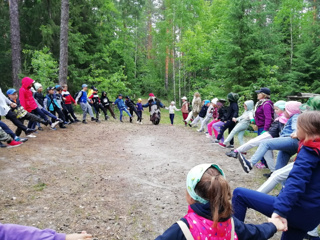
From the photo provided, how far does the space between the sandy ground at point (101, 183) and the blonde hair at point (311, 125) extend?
231cm

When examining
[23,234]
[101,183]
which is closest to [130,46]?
[101,183]

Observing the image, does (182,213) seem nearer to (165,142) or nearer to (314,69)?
(165,142)

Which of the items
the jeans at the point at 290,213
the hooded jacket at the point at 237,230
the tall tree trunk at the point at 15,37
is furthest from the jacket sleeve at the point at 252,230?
the tall tree trunk at the point at 15,37

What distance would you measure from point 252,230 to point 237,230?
0.19m

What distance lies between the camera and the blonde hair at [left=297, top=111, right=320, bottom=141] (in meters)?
2.27

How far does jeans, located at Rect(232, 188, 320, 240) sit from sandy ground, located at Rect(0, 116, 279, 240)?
1.47 metres

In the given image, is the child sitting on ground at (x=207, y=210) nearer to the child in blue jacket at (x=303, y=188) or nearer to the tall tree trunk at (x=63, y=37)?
the child in blue jacket at (x=303, y=188)

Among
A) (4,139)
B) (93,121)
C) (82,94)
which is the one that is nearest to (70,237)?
(4,139)

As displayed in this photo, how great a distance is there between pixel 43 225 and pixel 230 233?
3049 mm

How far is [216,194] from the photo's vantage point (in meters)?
1.81

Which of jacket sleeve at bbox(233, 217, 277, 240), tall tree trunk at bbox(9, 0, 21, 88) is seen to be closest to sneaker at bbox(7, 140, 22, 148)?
jacket sleeve at bbox(233, 217, 277, 240)

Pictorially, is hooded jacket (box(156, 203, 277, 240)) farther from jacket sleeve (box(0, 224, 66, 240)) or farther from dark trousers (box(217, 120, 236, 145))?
dark trousers (box(217, 120, 236, 145))

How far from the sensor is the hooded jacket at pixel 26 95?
852cm

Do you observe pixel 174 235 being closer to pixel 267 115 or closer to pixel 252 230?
pixel 252 230
